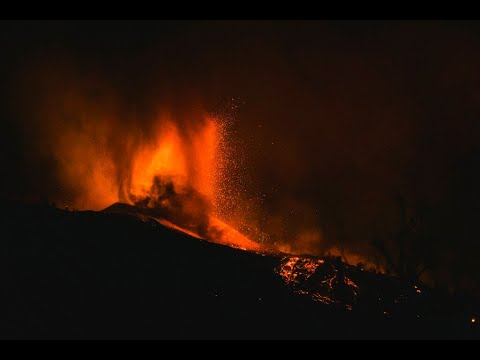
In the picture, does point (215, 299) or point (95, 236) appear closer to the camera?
point (215, 299)

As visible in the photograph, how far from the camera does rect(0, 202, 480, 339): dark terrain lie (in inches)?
1048

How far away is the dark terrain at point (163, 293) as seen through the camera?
2661cm

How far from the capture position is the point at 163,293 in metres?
29.1

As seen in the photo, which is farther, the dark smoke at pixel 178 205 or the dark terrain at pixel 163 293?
the dark smoke at pixel 178 205

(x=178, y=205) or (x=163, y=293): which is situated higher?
(x=178, y=205)

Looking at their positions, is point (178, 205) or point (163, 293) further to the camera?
point (178, 205)

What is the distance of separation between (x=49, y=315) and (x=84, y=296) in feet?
6.34

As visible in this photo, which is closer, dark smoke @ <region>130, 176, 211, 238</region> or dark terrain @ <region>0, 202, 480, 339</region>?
dark terrain @ <region>0, 202, 480, 339</region>

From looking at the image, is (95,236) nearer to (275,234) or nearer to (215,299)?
(215,299)

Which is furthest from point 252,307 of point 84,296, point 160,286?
point 84,296

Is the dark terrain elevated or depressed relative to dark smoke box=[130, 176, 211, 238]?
depressed

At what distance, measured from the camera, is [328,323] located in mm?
28359

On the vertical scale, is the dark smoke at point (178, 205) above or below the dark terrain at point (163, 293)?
above

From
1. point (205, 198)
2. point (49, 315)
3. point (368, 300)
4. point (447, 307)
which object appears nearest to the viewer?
point (49, 315)
